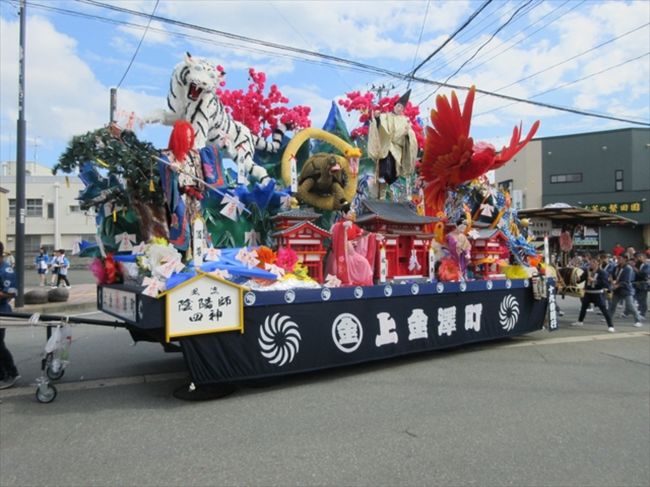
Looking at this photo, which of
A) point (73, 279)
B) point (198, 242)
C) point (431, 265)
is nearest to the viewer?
point (198, 242)

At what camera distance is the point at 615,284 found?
37.0 ft

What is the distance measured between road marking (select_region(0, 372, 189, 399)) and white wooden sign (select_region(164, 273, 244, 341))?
5.33ft

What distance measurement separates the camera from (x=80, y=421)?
461 centimetres

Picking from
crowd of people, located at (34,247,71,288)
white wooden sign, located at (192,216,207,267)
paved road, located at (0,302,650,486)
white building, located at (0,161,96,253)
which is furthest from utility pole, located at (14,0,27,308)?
white building, located at (0,161,96,253)

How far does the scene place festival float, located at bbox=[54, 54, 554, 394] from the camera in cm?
525

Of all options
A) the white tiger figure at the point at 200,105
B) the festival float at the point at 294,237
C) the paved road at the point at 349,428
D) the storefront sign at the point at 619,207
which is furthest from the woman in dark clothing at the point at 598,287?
the storefront sign at the point at 619,207

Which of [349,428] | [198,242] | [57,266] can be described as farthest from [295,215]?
[57,266]

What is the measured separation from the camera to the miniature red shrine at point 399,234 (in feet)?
23.4

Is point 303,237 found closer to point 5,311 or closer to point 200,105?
point 200,105

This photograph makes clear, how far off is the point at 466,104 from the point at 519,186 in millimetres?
27830

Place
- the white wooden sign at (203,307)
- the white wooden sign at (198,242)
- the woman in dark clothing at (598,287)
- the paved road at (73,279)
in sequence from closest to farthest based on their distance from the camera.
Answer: the white wooden sign at (203,307)
the white wooden sign at (198,242)
the woman in dark clothing at (598,287)
the paved road at (73,279)

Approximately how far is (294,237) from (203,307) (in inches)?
77.0

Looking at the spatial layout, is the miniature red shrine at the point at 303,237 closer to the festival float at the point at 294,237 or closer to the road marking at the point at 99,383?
the festival float at the point at 294,237

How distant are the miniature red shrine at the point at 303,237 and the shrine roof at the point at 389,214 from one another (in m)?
0.78
